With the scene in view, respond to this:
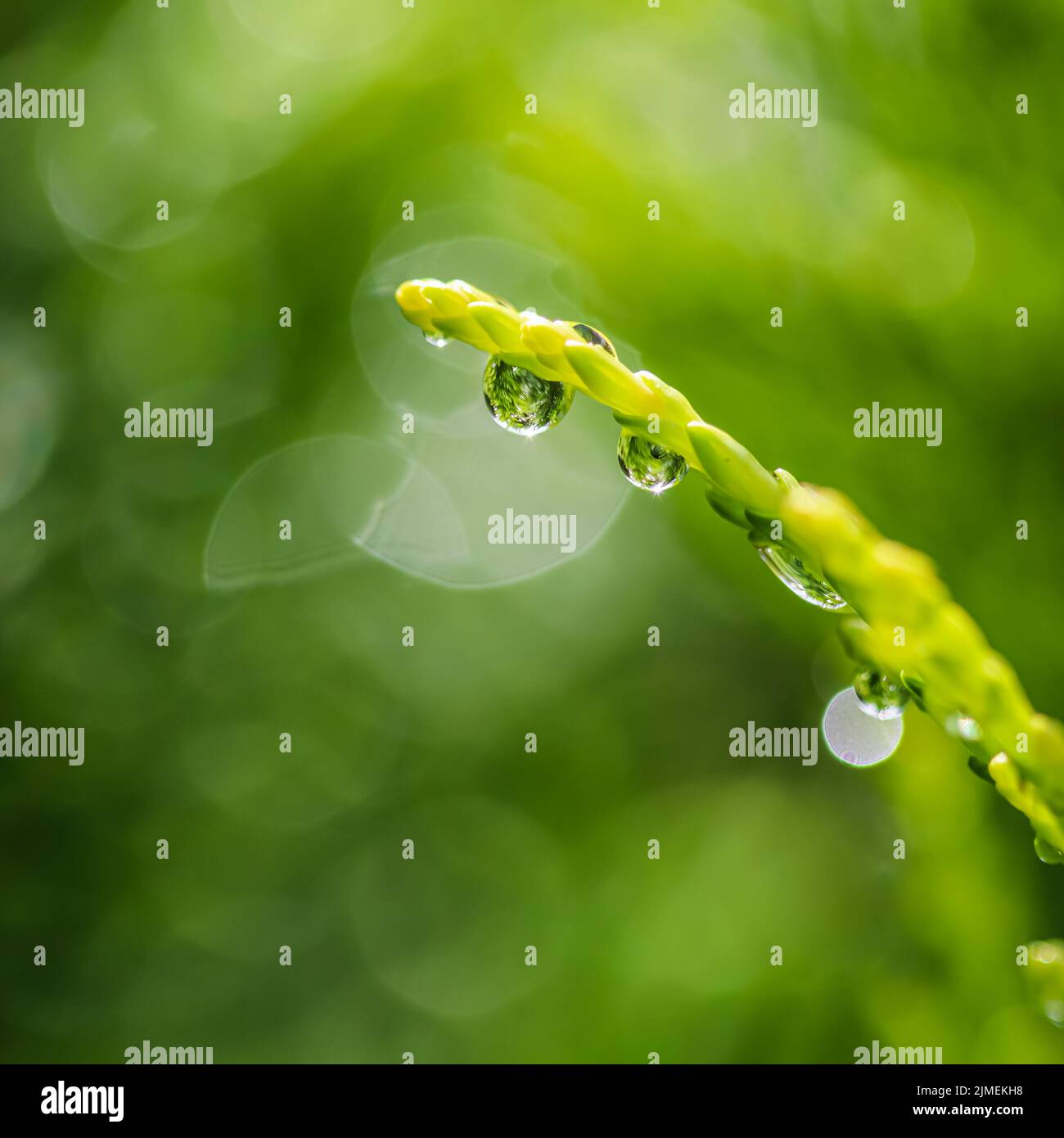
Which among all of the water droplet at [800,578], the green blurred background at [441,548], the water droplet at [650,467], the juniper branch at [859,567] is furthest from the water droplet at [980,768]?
the green blurred background at [441,548]

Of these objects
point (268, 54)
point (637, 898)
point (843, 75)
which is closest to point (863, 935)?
point (637, 898)

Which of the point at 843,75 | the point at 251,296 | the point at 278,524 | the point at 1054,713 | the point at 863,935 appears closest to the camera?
the point at 1054,713

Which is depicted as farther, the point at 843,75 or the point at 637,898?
the point at 637,898

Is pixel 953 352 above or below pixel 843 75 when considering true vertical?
below

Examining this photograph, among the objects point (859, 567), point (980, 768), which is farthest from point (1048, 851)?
point (859, 567)

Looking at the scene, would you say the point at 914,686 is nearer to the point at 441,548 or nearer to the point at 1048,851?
the point at 1048,851

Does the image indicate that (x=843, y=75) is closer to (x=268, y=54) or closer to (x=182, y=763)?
(x=268, y=54)

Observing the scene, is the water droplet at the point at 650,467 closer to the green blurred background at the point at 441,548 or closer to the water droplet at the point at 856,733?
the green blurred background at the point at 441,548
